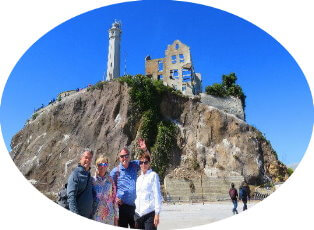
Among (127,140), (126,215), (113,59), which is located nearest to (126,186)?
(126,215)

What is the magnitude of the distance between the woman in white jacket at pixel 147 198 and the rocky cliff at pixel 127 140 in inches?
487

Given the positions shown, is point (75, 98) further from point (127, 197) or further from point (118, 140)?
point (127, 197)

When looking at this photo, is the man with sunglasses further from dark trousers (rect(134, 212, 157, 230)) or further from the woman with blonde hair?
dark trousers (rect(134, 212, 157, 230))

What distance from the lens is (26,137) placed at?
21.6m

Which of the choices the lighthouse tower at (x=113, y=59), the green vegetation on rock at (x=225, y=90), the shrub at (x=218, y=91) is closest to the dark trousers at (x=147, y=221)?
the green vegetation on rock at (x=225, y=90)

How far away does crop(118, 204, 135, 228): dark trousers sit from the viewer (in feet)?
13.5

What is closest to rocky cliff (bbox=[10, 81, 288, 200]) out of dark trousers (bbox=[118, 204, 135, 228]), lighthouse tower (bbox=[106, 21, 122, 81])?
lighthouse tower (bbox=[106, 21, 122, 81])

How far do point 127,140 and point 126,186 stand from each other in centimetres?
1420

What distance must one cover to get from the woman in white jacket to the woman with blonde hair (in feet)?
0.98

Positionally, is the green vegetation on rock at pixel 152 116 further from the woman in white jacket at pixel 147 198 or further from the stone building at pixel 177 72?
the woman in white jacket at pixel 147 198

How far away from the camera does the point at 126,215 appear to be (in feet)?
13.6

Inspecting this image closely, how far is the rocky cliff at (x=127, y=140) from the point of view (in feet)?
58.3

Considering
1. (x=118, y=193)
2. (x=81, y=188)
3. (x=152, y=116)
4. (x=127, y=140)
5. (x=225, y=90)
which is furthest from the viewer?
(x=225, y=90)

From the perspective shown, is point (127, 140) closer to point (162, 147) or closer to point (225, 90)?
point (162, 147)
